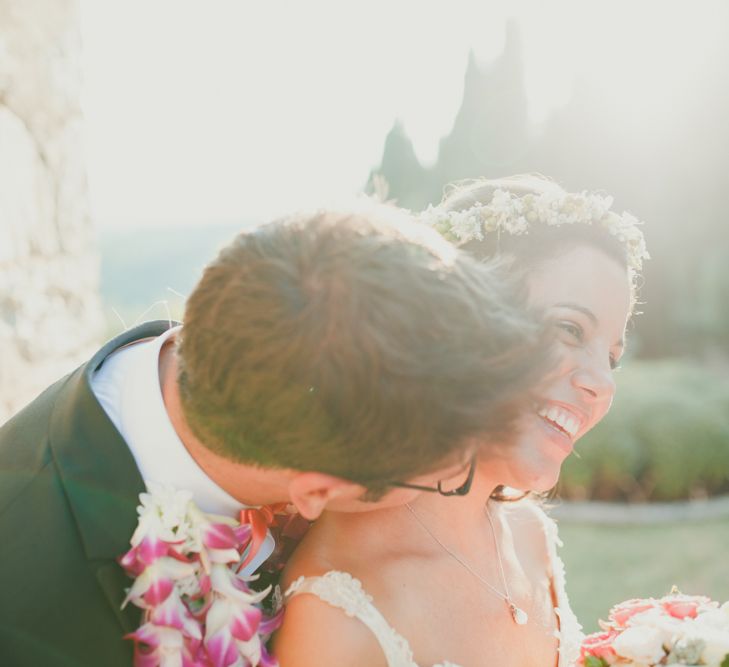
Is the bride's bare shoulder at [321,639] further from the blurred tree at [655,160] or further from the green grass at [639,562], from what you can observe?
the blurred tree at [655,160]

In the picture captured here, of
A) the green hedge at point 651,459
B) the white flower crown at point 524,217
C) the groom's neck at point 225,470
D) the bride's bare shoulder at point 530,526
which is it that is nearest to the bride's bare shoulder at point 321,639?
the groom's neck at point 225,470

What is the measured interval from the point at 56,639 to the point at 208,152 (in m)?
12.7

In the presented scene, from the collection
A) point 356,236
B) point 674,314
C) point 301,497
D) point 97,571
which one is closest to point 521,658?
point 301,497

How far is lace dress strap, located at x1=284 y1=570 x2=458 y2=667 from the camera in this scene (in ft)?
6.46

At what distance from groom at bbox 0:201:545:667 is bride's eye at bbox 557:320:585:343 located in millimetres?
731

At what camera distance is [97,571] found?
5.20 ft

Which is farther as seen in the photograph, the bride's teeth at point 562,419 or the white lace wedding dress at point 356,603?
the bride's teeth at point 562,419

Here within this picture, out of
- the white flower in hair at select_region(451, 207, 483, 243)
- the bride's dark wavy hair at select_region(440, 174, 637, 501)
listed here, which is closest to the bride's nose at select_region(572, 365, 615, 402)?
the bride's dark wavy hair at select_region(440, 174, 637, 501)

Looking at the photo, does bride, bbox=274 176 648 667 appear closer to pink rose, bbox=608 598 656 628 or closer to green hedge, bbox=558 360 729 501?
pink rose, bbox=608 598 656 628

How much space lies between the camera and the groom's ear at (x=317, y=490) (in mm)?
1626

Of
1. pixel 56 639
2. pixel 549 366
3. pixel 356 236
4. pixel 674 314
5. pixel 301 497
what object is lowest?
pixel 674 314

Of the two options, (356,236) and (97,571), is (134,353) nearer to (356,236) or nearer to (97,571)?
(97,571)

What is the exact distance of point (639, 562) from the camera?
719 centimetres

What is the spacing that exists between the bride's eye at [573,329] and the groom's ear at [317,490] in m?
0.98
